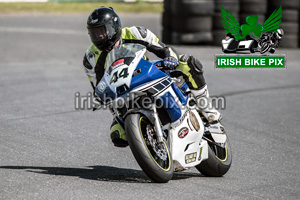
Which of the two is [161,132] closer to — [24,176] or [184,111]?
[184,111]

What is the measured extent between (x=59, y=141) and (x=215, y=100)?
13.0 ft

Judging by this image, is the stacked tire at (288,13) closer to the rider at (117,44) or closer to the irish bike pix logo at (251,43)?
the irish bike pix logo at (251,43)

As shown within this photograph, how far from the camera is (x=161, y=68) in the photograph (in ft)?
19.2

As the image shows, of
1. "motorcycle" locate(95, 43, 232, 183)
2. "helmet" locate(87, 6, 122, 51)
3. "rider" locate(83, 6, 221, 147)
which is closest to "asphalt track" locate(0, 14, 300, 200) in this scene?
"motorcycle" locate(95, 43, 232, 183)

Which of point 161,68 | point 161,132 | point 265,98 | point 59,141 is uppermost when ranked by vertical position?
point 161,68

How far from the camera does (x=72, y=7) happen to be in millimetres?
26062

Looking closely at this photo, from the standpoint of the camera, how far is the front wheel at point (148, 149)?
17.0 ft

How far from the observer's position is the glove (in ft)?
19.0

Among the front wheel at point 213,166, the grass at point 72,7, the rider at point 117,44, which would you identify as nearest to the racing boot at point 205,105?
the rider at point 117,44

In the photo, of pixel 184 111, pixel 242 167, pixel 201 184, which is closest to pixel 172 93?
pixel 184 111

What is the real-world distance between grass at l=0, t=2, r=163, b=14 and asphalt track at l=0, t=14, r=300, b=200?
382 inches

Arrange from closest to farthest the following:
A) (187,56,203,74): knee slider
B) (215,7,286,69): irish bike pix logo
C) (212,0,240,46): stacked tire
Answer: (187,56,203,74): knee slider < (215,7,286,69): irish bike pix logo < (212,0,240,46): stacked tire

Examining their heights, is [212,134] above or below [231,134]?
above

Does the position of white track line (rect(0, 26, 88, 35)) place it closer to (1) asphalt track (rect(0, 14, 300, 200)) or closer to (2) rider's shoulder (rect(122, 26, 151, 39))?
(1) asphalt track (rect(0, 14, 300, 200))
